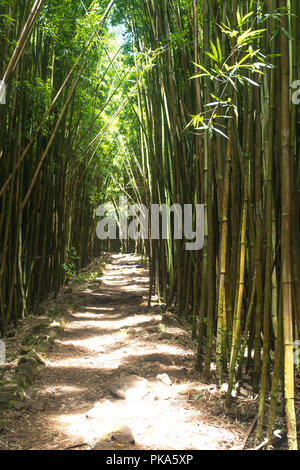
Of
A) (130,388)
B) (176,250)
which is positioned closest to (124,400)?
(130,388)

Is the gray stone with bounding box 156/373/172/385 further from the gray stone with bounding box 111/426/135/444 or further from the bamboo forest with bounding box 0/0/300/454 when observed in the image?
the gray stone with bounding box 111/426/135/444

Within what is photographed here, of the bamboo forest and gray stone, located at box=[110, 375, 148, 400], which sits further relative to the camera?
gray stone, located at box=[110, 375, 148, 400]

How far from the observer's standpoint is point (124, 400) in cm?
172

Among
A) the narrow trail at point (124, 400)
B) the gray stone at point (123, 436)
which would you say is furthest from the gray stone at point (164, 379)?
the gray stone at point (123, 436)

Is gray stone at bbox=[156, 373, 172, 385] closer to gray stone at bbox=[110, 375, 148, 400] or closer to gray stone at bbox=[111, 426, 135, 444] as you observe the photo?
gray stone at bbox=[110, 375, 148, 400]

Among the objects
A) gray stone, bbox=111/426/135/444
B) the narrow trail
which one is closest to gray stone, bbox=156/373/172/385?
the narrow trail

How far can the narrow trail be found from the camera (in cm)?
146

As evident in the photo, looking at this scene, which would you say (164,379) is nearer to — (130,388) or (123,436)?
(130,388)

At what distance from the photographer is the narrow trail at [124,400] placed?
146 centimetres

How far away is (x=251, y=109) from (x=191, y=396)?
1.26 m

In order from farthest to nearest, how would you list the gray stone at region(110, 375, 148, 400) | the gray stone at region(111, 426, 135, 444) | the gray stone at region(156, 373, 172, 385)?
the gray stone at region(156, 373, 172, 385), the gray stone at region(110, 375, 148, 400), the gray stone at region(111, 426, 135, 444)

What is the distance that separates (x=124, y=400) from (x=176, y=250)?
1.38 m

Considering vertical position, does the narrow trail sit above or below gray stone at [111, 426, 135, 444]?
below

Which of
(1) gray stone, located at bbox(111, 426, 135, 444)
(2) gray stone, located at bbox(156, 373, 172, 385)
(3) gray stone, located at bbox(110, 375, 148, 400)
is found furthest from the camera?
(2) gray stone, located at bbox(156, 373, 172, 385)
